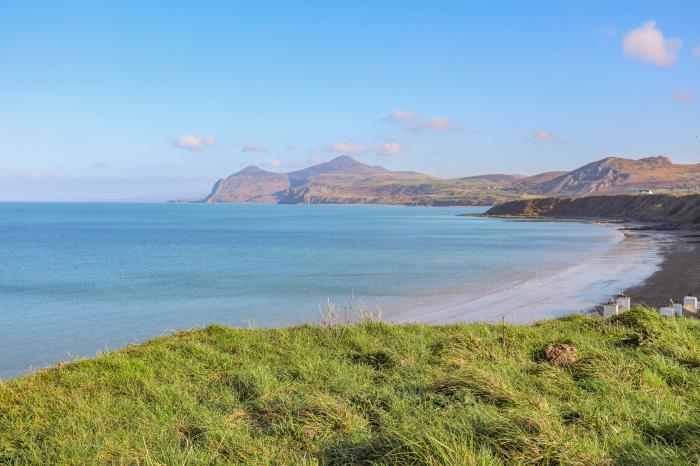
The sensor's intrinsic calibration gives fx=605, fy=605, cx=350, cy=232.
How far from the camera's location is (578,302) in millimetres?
30703

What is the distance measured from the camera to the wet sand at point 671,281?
30.8m

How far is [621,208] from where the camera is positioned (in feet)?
491

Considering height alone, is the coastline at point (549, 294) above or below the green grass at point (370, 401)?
below

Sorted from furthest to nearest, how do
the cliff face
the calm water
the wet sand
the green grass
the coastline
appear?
the cliff face < the wet sand < the coastline < the calm water < the green grass

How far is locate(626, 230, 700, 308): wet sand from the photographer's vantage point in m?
30.8

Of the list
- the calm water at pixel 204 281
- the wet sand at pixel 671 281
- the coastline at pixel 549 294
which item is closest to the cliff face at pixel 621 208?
the calm water at pixel 204 281

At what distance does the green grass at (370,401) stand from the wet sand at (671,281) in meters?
18.7

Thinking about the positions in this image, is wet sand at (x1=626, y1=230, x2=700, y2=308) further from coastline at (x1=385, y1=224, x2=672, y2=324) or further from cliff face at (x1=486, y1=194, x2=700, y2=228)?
cliff face at (x1=486, y1=194, x2=700, y2=228)

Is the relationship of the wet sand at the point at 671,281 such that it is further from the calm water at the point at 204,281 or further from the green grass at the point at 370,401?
the green grass at the point at 370,401

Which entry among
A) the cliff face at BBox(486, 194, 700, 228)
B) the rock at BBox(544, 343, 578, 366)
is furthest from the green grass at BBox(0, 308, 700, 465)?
the cliff face at BBox(486, 194, 700, 228)

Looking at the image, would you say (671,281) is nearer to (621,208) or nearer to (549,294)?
(549,294)

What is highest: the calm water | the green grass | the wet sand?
the green grass

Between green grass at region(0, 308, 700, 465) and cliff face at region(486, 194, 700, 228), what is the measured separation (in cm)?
9528

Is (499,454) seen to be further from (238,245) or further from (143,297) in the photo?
(238,245)
